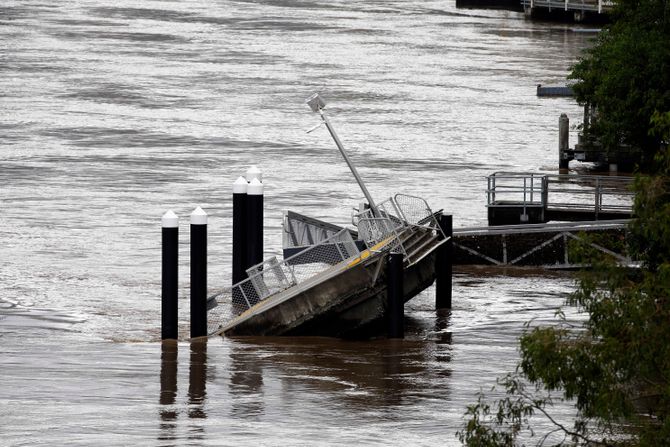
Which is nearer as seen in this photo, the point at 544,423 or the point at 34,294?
the point at 544,423

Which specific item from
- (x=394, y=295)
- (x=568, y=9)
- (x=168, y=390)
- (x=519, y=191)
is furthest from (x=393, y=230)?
(x=568, y=9)

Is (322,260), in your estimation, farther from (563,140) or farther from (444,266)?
(563,140)

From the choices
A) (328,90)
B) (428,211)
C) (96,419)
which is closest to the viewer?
(96,419)

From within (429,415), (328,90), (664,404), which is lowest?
(429,415)

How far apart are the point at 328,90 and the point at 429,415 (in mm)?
56045

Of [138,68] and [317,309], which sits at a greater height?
[138,68]

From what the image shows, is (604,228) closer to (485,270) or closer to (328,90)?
(485,270)

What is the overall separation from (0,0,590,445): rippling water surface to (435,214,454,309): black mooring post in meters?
0.36

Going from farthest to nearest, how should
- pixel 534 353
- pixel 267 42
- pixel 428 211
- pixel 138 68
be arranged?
pixel 267 42
pixel 138 68
pixel 428 211
pixel 534 353

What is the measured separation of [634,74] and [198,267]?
56.0 ft

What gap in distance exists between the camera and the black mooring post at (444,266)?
32844 mm

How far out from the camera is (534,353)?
14492 millimetres

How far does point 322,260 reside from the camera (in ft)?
99.6

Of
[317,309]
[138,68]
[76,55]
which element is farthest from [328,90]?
[317,309]
